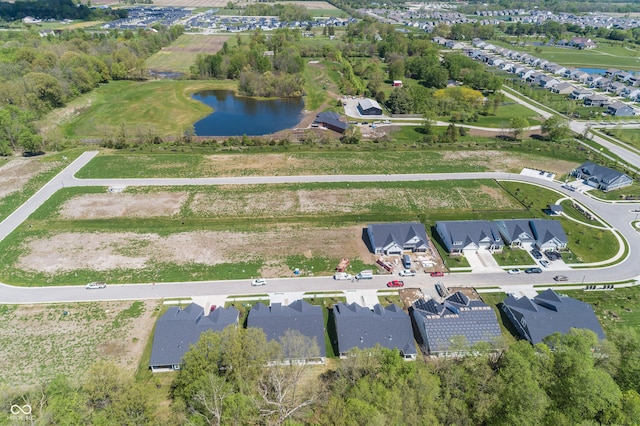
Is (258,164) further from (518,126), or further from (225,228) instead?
(518,126)

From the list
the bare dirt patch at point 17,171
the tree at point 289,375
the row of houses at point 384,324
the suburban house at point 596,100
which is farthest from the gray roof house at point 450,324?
→ the suburban house at point 596,100

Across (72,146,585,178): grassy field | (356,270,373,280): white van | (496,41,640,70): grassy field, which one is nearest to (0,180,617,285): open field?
(356,270,373,280): white van

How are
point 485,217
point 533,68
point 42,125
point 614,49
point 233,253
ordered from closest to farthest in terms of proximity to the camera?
point 233,253 → point 485,217 → point 42,125 → point 533,68 → point 614,49

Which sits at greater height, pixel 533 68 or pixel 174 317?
pixel 533 68

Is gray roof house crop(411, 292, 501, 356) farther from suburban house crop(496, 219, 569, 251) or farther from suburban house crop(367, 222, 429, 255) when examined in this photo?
suburban house crop(496, 219, 569, 251)

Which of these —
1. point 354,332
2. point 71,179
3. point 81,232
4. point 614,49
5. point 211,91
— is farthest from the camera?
point 614,49

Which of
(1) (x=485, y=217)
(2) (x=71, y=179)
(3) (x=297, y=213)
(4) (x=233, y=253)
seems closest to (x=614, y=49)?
(1) (x=485, y=217)

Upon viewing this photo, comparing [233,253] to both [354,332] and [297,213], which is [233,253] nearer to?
[297,213]

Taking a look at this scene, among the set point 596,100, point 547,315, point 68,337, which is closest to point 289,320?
point 68,337
